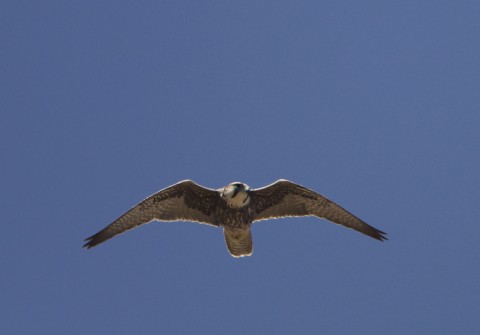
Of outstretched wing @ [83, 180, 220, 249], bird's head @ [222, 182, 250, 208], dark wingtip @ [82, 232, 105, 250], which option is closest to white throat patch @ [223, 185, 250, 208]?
bird's head @ [222, 182, 250, 208]

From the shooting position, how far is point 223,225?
47.2 ft

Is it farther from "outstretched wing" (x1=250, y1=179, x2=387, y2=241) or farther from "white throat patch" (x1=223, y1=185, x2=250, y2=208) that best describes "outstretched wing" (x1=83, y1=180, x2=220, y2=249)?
"outstretched wing" (x1=250, y1=179, x2=387, y2=241)

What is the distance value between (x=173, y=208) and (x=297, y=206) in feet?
8.16

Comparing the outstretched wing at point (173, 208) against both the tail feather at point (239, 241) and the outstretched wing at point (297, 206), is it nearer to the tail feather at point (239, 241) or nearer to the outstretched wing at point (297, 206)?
the tail feather at point (239, 241)

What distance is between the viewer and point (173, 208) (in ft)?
48.1

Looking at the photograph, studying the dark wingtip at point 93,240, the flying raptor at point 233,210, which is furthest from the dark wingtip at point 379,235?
the dark wingtip at point 93,240

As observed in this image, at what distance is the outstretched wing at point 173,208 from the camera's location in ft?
47.2

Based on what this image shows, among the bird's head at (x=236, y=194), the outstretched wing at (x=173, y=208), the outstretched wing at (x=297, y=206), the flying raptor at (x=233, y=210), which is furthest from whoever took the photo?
the outstretched wing at (x=297, y=206)

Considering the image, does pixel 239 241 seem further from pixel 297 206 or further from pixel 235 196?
pixel 297 206

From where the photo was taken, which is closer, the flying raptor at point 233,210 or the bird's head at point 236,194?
the bird's head at point 236,194

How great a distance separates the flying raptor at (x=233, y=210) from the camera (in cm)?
1426

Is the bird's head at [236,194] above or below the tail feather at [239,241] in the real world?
above

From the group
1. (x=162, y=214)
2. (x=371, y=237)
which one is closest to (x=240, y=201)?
(x=162, y=214)

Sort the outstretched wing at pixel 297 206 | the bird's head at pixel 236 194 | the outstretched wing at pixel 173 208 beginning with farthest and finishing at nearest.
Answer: the outstretched wing at pixel 297 206, the outstretched wing at pixel 173 208, the bird's head at pixel 236 194
